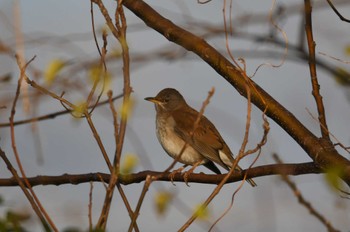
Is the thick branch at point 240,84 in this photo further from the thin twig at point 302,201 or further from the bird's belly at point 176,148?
the bird's belly at point 176,148

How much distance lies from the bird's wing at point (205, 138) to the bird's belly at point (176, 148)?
7 centimetres

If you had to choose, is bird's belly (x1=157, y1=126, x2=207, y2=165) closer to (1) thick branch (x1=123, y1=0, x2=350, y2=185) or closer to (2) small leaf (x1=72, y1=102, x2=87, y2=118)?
(1) thick branch (x1=123, y1=0, x2=350, y2=185)

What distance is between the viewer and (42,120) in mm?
4801

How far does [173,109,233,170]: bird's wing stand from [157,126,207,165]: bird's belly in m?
0.07

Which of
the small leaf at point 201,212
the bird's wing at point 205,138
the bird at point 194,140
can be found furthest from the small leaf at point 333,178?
the bird's wing at point 205,138

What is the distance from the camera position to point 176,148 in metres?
7.56

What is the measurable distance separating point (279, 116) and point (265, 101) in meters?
0.12

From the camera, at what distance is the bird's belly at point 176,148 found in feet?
24.1

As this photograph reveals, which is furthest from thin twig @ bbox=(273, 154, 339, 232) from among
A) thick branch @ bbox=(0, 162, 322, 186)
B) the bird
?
the bird

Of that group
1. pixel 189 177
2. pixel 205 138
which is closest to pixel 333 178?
pixel 189 177

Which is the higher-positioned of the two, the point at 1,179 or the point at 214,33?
the point at 214,33

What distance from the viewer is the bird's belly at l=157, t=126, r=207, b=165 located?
7.36 metres

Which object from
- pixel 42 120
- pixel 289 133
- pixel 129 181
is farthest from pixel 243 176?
pixel 42 120

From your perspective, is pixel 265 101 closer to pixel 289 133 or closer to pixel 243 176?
pixel 289 133
